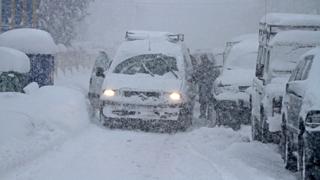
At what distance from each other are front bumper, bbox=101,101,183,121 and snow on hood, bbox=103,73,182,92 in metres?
0.37

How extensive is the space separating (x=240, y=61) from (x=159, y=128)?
4167 mm

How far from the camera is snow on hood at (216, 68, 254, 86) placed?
15.2m

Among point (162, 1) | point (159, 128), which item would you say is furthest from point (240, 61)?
point (162, 1)

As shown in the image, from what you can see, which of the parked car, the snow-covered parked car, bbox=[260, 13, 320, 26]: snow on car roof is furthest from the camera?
the snow-covered parked car

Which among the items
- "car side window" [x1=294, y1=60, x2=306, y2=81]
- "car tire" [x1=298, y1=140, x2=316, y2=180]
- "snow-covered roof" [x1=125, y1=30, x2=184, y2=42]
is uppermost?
"snow-covered roof" [x1=125, y1=30, x2=184, y2=42]

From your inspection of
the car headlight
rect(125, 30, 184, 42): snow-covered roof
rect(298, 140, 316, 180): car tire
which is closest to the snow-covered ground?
rect(298, 140, 316, 180): car tire

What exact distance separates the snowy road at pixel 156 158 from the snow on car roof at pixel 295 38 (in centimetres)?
201

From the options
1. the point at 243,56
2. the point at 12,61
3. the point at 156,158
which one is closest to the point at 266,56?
the point at 156,158

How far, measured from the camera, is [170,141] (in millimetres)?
12461

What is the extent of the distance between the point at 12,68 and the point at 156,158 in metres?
6.40

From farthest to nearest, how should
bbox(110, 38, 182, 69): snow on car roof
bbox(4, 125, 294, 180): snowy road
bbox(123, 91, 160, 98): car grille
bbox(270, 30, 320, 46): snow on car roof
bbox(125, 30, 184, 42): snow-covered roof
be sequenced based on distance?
bbox(125, 30, 184, 42): snow-covered roof
bbox(110, 38, 182, 69): snow on car roof
bbox(123, 91, 160, 98): car grille
bbox(270, 30, 320, 46): snow on car roof
bbox(4, 125, 294, 180): snowy road

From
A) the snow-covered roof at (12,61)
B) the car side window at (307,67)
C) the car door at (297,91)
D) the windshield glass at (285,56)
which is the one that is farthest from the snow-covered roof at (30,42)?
the car side window at (307,67)

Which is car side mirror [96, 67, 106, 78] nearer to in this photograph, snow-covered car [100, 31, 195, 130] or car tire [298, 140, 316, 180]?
snow-covered car [100, 31, 195, 130]

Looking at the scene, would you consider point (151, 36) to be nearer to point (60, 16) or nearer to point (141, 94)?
point (141, 94)
